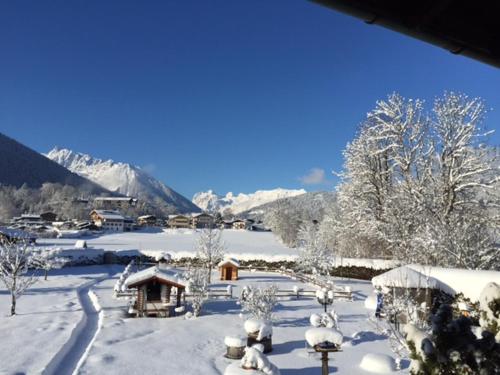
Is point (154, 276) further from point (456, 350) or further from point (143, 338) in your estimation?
point (456, 350)

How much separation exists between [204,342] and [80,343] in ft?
15.8

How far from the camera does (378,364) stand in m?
12.6

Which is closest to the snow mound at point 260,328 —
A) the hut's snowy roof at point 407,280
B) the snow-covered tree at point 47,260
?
the hut's snowy roof at point 407,280

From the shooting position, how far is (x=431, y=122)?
28.6m

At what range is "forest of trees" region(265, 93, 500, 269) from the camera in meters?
24.0

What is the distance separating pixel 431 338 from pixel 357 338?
1226 centimetres

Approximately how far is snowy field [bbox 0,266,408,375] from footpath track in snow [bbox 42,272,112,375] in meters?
0.03

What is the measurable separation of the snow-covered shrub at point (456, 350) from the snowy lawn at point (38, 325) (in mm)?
11163

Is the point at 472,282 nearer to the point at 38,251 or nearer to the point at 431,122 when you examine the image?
the point at 431,122

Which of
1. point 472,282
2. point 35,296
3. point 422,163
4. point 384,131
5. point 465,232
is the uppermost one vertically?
point 384,131

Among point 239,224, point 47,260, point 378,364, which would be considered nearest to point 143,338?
point 378,364

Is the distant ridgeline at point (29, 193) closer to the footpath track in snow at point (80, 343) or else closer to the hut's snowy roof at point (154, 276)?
the footpath track in snow at point (80, 343)

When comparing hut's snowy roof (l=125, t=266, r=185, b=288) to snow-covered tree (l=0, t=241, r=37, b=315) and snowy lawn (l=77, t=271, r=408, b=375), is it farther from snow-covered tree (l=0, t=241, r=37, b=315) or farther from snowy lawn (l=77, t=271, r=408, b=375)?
snow-covered tree (l=0, t=241, r=37, b=315)

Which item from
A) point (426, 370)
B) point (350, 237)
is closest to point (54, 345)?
point (426, 370)
